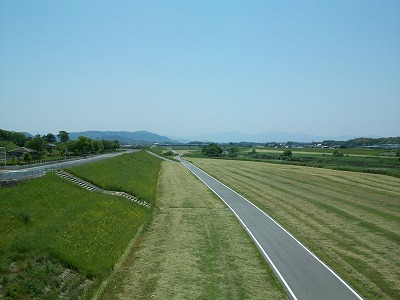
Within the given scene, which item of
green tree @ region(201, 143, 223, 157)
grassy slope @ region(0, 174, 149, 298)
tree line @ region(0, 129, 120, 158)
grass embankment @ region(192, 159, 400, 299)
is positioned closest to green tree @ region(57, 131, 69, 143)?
tree line @ region(0, 129, 120, 158)

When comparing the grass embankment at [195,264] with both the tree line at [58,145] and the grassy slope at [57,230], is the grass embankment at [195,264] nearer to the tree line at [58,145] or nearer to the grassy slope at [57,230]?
the grassy slope at [57,230]

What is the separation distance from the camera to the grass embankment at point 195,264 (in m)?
17.5

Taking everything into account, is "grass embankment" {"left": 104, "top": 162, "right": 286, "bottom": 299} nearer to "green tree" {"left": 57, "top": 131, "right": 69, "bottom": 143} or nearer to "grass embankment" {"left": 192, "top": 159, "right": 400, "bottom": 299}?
"grass embankment" {"left": 192, "top": 159, "right": 400, "bottom": 299}

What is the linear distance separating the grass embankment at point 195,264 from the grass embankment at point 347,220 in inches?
168

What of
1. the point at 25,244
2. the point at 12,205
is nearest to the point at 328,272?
the point at 25,244

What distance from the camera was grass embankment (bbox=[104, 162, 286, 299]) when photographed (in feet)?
57.4

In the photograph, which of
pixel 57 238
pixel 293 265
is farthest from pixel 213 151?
pixel 57 238

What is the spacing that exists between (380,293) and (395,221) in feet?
56.7

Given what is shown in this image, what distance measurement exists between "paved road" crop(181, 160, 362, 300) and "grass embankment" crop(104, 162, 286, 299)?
2.08ft

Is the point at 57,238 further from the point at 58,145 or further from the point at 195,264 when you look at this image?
the point at 58,145

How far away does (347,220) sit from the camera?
33.1 metres

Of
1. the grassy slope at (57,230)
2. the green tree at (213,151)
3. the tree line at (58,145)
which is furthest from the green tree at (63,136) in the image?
the grassy slope at (57,230)

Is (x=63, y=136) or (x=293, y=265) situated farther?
(x=63, y=136)

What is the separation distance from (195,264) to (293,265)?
5300 millimetres
